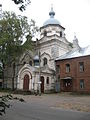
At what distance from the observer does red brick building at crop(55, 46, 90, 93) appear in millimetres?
35531

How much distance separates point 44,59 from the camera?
44719mm

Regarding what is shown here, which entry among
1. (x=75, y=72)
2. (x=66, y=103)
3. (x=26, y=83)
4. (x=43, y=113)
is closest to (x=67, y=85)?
(x=75, y=72)

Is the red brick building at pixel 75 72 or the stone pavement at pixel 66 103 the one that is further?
Result: the red brick building at pixel 75 72

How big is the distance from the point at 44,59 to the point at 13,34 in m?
8.71

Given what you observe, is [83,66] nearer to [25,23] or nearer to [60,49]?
[60,49]

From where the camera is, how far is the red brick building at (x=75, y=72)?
1399 inches

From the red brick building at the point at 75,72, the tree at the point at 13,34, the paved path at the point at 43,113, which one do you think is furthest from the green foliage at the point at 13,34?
→ the paved path at the point at 43,113

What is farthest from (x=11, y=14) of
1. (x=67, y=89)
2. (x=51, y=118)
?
(x=51, y=118)

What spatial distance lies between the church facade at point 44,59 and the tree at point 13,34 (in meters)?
3.62

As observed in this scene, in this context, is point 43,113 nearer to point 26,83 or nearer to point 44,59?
point 26,83

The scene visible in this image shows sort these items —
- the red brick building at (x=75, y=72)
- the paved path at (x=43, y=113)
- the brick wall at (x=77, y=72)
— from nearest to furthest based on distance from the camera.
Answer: the paved path at (x=43, y=113), the brick wall at (x=77, y=72), the red brick building at (x=75, y=72)

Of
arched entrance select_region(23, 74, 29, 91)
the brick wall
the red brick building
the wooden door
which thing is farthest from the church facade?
the brick wall

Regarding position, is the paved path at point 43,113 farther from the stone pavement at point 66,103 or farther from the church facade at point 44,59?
the church facade at point 44,59

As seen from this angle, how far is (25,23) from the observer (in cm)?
4097
